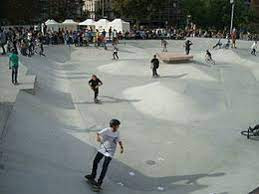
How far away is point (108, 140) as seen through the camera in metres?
8.13

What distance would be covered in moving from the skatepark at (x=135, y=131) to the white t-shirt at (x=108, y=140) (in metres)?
1.03

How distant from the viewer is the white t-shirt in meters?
8.09

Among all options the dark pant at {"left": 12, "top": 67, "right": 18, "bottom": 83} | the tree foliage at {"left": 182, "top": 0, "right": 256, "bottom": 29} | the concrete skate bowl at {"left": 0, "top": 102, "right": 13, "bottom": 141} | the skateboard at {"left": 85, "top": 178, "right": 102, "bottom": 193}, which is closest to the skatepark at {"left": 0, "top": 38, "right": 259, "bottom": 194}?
the concrete skate bowl at {"left": 0, "top": 102, "right": 13, "bottom": 141}

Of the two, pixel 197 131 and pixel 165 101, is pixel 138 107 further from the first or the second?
pixel 197 131

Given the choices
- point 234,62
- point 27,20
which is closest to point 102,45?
point 234,62

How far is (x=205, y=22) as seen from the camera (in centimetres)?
7500

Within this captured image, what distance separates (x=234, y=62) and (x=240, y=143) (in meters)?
19.8

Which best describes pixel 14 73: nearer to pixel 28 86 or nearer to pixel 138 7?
pixel 28 86

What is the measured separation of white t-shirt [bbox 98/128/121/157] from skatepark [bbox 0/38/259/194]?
1031mm

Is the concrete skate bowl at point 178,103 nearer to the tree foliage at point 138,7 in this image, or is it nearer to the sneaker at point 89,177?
the sneaker at point 89,177

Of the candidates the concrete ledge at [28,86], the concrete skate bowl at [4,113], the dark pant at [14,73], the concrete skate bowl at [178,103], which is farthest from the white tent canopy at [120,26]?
the concrete skate bowl at [4,113]

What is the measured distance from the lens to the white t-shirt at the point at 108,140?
8094 millimetres

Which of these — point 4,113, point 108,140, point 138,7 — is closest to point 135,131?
point 4,113

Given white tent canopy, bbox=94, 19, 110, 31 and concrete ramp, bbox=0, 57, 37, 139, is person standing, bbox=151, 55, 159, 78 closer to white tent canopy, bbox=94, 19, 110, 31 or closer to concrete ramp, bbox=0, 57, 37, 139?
concrete ramp, bbox=0, 57, 37, 139
